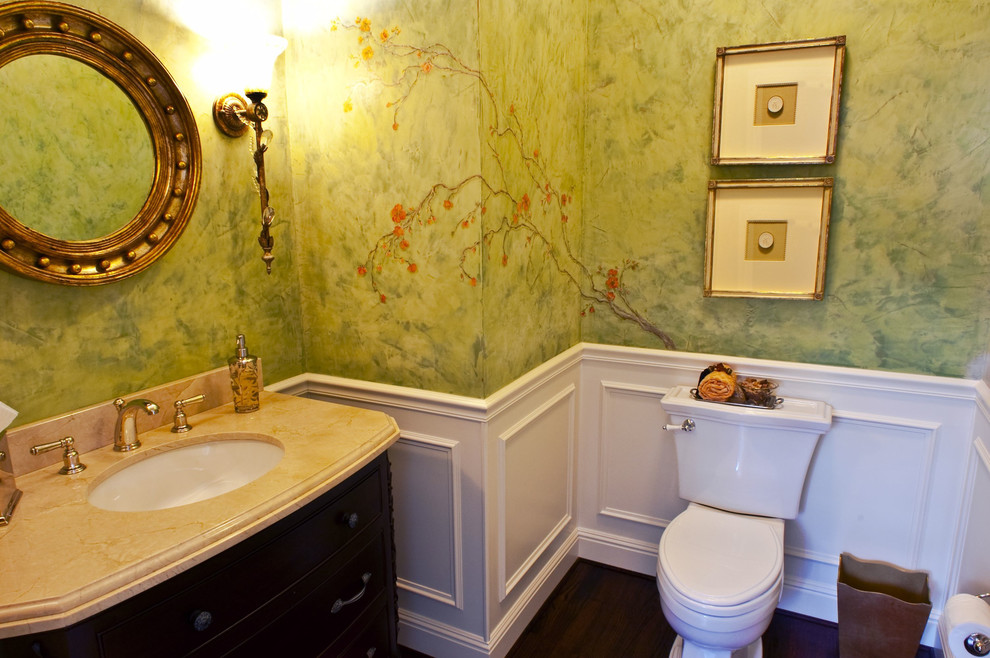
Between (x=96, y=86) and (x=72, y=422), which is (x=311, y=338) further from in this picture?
(x=96, y=86)

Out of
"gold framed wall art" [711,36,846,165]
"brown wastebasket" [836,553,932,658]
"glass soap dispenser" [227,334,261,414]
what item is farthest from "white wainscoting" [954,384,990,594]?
"glass soap dispenser" [227,334,261,414]

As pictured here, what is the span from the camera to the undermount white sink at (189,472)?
1.33 metres

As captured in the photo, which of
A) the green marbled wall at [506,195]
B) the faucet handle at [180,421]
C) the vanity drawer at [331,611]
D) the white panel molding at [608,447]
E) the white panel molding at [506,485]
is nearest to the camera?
the vanity drawer at [331,611]

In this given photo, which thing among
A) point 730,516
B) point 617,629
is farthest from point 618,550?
point 730,516

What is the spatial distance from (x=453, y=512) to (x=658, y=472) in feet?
2.85

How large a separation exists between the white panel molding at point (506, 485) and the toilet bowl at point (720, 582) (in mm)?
484

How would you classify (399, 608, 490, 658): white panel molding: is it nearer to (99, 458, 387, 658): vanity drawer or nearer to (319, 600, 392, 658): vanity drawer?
(319, 600, 392, 658): vanity drawer

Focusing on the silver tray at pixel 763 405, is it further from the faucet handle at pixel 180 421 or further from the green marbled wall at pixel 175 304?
the faucet handle at pixel 180 421

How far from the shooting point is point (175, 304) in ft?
5.18

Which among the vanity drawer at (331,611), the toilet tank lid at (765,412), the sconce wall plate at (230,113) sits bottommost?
the vanity drawer at (331,611)

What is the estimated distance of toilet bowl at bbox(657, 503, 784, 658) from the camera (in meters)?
1.56

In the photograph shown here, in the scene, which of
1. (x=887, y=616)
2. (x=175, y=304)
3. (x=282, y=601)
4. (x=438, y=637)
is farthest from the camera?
(x=438, y=637)

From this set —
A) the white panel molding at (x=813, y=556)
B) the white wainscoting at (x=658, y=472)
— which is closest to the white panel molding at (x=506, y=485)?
the white wainscoting at (x=658, y=472)

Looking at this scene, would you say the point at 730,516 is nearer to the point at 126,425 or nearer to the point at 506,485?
the point at 506,485
